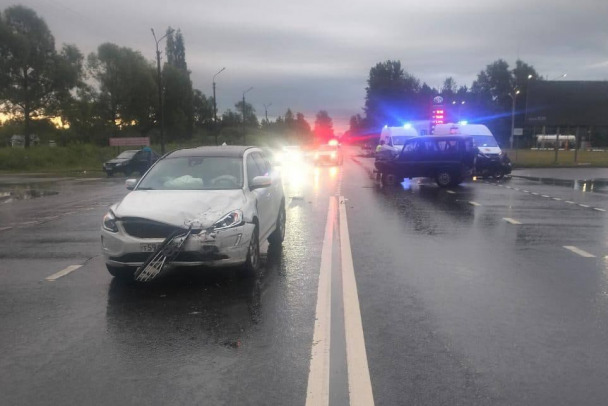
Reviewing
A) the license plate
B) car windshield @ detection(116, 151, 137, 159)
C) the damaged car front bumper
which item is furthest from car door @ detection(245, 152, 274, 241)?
car windshield @ detection(116, 151, 137, 159)

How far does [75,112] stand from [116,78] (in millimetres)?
8088

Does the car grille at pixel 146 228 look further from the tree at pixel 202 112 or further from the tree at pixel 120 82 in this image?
the tree at pixel 202 112

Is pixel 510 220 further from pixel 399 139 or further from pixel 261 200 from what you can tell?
pixel 399 139

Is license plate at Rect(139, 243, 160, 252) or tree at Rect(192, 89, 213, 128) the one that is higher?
tree at Rect(192, 89, 213, 128)

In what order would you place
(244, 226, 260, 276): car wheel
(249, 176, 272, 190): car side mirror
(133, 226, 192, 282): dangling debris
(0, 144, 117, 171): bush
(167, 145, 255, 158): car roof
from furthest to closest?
(0, 144, 117, 171): bush, (167, 145, 255, 158): car roof, (249, 176, 272, 190): car side mirror, (244, 226, 260, 276): car wheel, (133, 226, 192, 282): dangling debris

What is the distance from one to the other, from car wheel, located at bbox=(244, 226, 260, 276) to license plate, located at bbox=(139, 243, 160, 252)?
113 cm

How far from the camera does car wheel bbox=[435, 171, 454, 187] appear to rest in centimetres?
2089

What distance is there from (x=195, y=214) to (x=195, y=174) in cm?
154

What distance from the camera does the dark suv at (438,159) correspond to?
20.8m

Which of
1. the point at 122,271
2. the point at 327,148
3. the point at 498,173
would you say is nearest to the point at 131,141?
the point at 327,148

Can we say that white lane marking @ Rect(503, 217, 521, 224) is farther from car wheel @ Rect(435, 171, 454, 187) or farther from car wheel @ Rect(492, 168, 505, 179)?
car wheel @ Rect(492, 168, 505, 179)

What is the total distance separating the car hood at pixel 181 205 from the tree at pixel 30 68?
4904 cm

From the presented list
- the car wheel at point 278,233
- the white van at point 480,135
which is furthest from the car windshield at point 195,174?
the white van at point 480,135

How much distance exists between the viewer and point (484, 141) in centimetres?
2759
